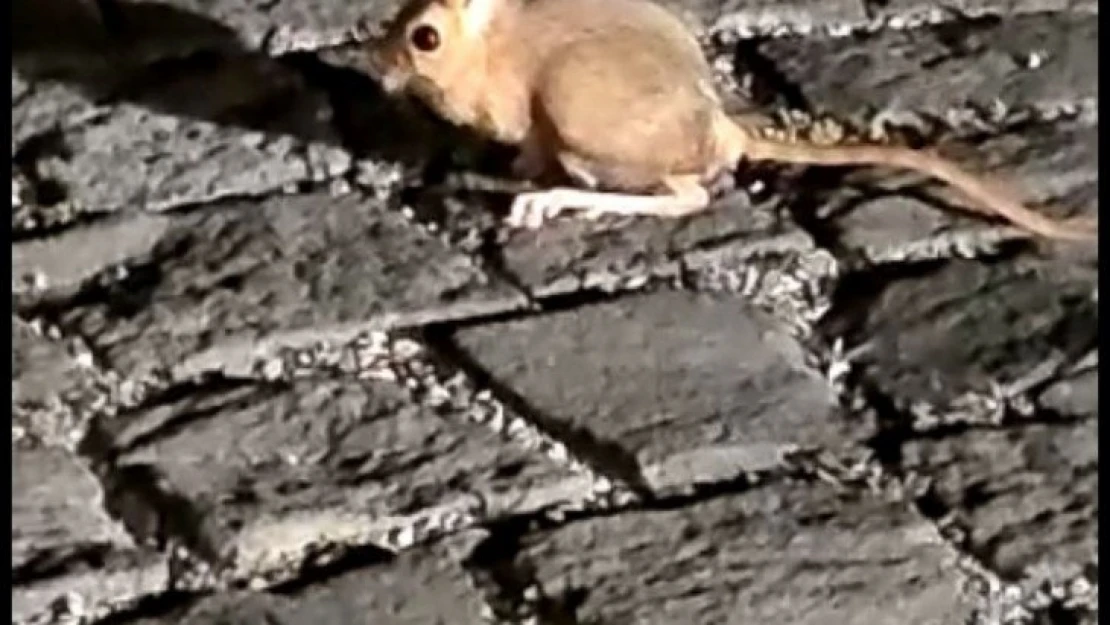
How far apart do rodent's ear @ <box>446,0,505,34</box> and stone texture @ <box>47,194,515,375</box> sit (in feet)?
0.72

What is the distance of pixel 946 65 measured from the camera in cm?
375

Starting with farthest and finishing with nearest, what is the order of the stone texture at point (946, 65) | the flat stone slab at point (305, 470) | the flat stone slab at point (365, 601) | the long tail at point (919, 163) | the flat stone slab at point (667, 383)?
the stone texture at point (946, 65)
the long tail at point (919, 163)
the flat stone slab at point (667, 383)
the flat stone slab at point (305, 470)
the flat stone slab at point (365, 601)

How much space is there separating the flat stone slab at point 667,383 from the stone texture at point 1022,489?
106mm

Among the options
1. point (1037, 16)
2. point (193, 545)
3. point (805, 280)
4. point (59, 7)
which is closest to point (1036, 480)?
point (805, 280)

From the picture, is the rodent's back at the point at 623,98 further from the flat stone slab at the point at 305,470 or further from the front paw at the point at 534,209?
the flat stone slab at the point at 305,470

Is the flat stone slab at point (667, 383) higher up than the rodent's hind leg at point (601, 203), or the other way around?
the rodent's hind leg at point (601, 203)

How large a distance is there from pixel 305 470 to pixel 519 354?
11.3 inches

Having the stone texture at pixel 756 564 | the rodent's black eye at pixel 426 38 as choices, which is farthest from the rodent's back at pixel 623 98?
the stone texture at pixel 756 564

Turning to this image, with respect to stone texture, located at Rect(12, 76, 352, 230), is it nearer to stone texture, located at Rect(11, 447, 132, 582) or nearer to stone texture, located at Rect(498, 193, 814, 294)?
stone texture, located at Rect(498, 193, 814, 294)

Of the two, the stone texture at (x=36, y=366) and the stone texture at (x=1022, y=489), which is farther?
the stone texture at (x=36, y=366)

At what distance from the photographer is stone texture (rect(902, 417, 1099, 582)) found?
2846mm

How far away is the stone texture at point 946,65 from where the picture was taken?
3.67 m

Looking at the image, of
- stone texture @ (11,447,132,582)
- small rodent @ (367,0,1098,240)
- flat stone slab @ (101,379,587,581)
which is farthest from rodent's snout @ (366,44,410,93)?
stone texture @ (11,447,132,582)

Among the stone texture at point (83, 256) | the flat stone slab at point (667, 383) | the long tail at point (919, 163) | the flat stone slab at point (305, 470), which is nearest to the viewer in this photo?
the flat stone slab at point (305, 470)
